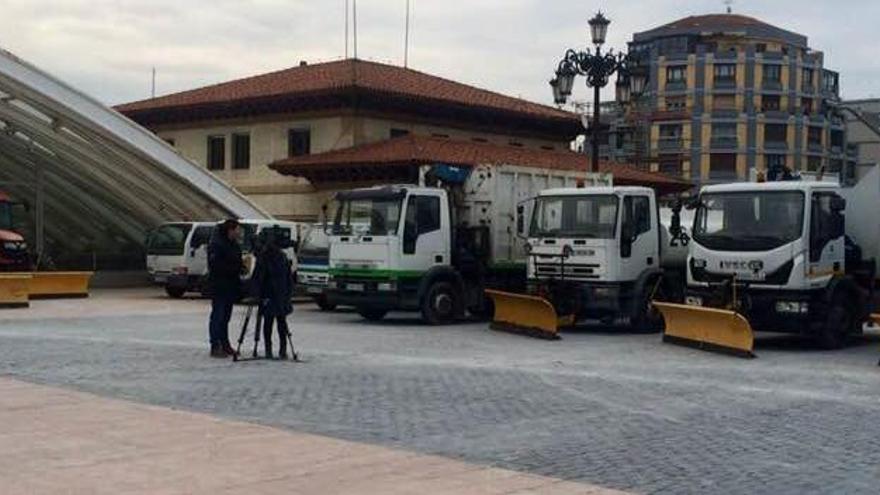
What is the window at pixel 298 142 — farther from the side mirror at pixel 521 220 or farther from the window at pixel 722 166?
the window at pixel 722 166

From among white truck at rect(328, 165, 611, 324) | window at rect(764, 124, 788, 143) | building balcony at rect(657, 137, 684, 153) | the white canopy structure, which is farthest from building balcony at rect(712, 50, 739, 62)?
white truck at rect(328, 165, 611, 324)

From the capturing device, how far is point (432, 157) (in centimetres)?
3341

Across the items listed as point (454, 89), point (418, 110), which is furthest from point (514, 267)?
point (454, 89)

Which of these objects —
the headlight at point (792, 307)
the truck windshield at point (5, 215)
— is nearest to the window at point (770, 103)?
the truck windshield at point (5, 215)

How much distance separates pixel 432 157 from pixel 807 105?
72.8 meters

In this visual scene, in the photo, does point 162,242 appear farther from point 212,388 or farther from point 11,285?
point 212,388

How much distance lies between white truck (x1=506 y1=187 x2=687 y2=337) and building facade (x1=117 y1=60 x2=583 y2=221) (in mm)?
15492

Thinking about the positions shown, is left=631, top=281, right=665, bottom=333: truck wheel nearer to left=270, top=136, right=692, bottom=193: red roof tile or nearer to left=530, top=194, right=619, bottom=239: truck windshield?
left=530, top=194, right=619, bottom=239: truck windshield

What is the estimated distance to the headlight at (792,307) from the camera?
17.2 metres

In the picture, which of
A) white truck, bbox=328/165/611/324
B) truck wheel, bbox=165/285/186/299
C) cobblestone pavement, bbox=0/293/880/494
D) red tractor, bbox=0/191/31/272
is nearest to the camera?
cobblestone pavement, bbox=0/293/880/494

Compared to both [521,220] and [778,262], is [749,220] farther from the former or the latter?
[521,220]

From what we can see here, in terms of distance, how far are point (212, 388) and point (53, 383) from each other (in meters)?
1.74

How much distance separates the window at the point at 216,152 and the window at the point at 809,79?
70.0 metres

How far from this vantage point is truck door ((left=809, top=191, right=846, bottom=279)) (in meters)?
17.4
